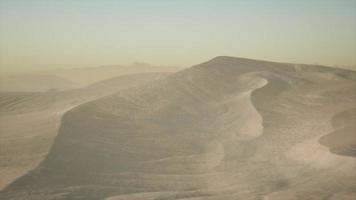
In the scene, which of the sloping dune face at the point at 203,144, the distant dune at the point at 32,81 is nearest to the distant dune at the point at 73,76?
the distant dune at the point at 32,81

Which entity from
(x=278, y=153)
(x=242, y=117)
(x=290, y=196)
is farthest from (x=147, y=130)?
(x=290, y=196)

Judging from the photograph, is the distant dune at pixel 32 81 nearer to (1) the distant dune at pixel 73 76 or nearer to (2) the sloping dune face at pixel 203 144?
(1) the distant dune at pixel 73 76

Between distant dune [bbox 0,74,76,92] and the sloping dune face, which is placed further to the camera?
distant dune [bbox 0,74,76,92]

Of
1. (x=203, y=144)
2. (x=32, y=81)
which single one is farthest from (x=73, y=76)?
(x=203, y=144)

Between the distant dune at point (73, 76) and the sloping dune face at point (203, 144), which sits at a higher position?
the sloping dune face at point (203, 144)

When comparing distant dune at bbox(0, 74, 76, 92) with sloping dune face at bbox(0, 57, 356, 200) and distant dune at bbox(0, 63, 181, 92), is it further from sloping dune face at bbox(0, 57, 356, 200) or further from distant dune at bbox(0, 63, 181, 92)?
sloping dune face at bbox(0, 57, 356, 200)

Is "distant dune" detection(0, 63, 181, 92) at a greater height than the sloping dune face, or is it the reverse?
the sloping dune face

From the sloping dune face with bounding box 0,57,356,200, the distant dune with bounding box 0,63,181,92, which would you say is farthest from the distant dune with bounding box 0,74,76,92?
the sloping dune face with bounding box 0,57,356,200

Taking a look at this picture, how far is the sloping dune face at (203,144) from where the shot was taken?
14.1 meters

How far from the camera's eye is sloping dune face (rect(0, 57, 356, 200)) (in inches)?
556

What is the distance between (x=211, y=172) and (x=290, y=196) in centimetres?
403

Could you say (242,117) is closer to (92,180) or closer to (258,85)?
(258,85)

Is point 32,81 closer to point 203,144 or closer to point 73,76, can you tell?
point 73,76

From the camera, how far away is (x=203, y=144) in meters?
20.2
